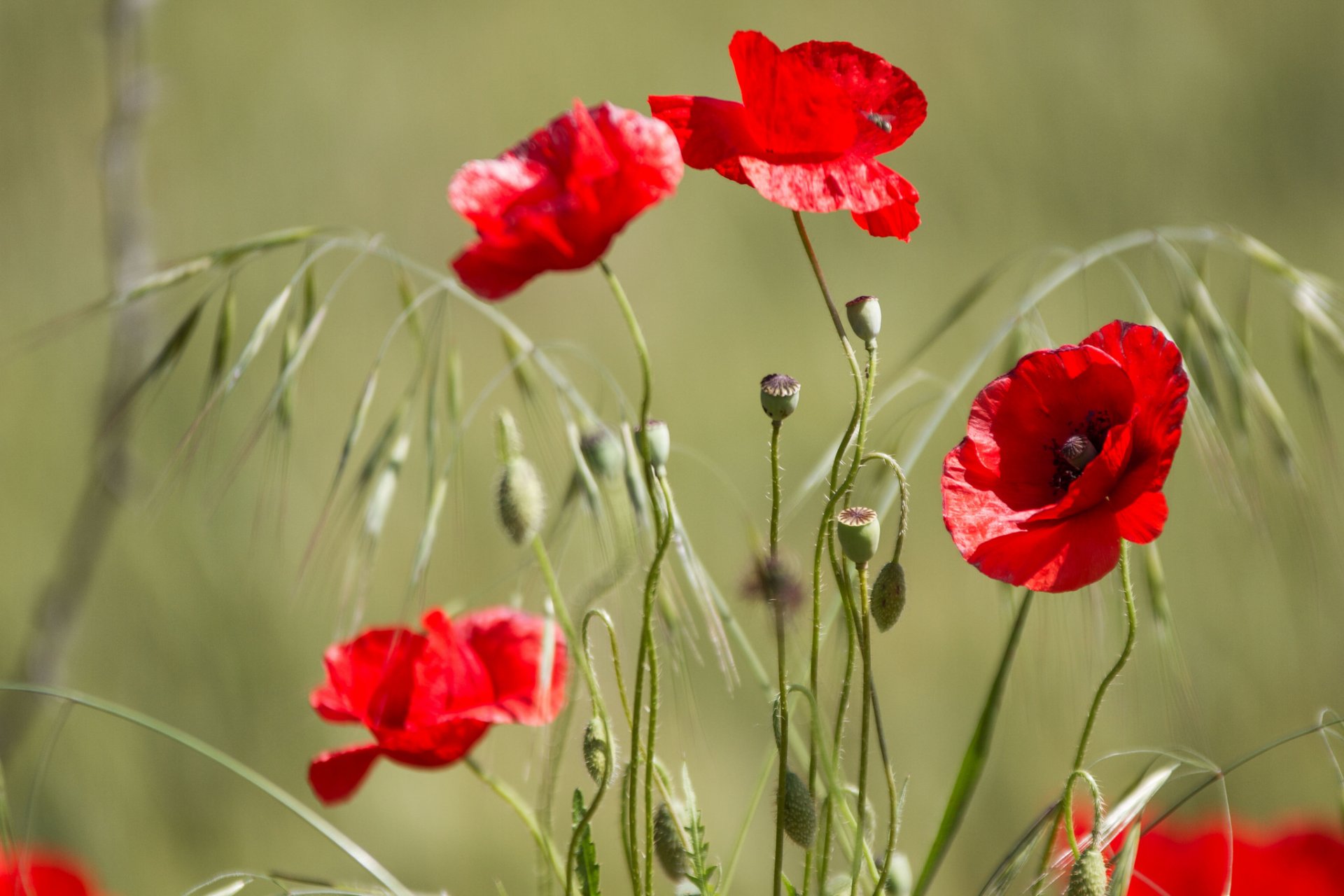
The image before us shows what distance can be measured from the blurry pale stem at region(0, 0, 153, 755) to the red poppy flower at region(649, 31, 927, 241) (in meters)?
0.48

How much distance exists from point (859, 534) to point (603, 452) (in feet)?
0.27

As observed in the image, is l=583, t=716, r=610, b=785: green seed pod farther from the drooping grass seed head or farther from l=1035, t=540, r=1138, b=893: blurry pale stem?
l=1035, t=540, r=1138, b=893: blurry pale stem

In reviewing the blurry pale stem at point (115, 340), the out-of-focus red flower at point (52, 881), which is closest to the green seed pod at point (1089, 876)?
the out-of-focus red flower at point (52, 881)

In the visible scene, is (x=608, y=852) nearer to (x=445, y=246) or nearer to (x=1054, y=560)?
(x=445, y=246)

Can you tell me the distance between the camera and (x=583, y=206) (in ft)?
0.92

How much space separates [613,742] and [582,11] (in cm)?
101

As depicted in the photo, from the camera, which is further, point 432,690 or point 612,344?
point 612,344

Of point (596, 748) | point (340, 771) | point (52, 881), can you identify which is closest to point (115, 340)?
point (52, 881)

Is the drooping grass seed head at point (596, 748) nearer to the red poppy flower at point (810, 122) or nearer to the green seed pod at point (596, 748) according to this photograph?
the green seed pod at point (596, 748)

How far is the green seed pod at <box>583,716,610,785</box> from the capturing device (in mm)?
316

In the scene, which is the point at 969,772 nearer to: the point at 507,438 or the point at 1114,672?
the point at 1114,672

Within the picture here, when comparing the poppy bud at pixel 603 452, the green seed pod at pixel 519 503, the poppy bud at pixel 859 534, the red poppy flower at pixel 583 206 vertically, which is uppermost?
the red poppy flower at pixel 583 206

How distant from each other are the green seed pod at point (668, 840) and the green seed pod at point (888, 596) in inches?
3.3

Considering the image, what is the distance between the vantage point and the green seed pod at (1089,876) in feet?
0.92
